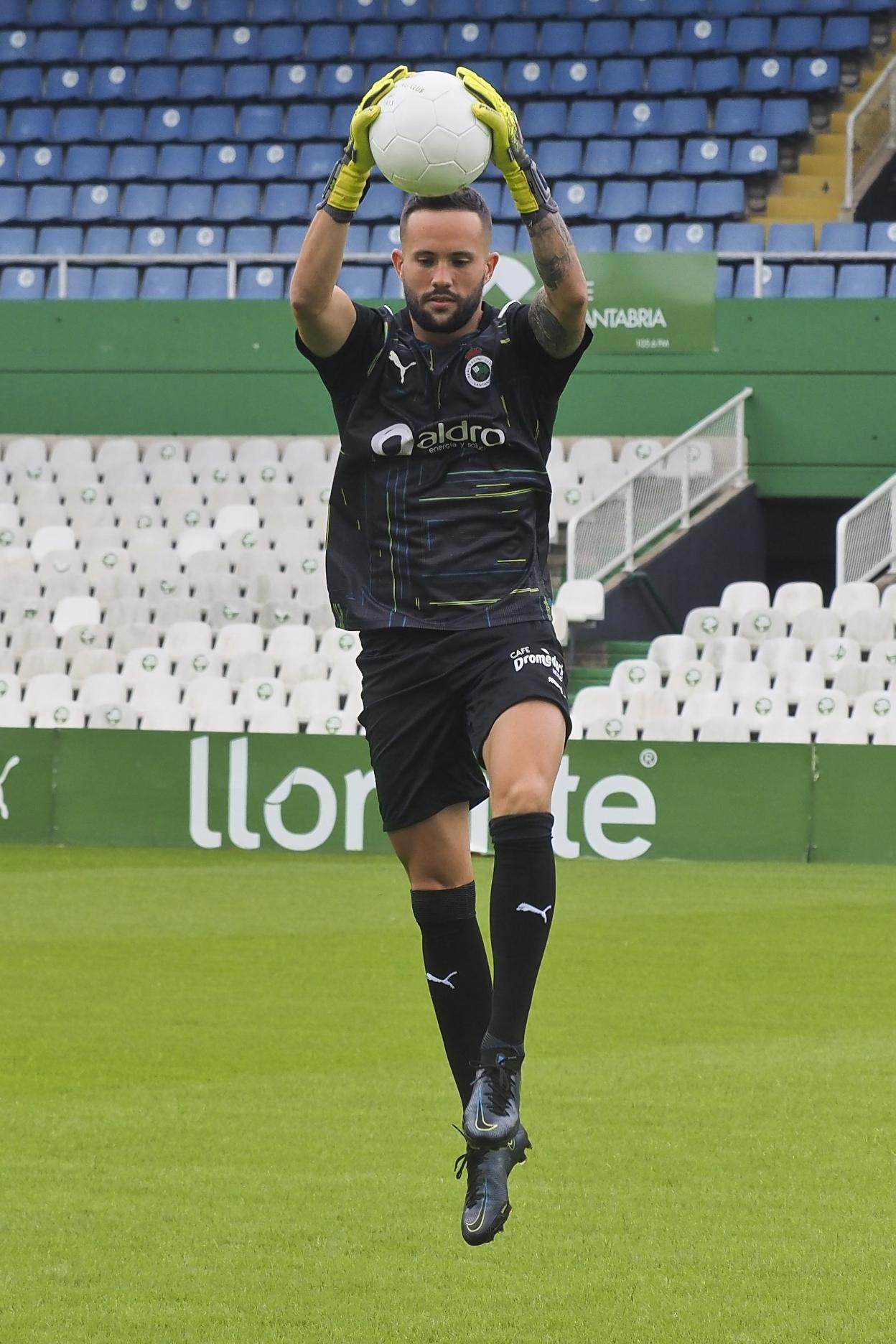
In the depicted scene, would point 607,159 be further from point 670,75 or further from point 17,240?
point 17,240

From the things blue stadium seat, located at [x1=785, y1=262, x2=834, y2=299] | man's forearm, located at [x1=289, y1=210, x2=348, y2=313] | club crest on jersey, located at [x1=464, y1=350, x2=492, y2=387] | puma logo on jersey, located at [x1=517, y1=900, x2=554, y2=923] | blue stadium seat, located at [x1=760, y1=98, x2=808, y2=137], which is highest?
blue stadium seat, located at [x1=760, y1=98, x2=808, y2=137]

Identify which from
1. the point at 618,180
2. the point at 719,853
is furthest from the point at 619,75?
the point at 719,853

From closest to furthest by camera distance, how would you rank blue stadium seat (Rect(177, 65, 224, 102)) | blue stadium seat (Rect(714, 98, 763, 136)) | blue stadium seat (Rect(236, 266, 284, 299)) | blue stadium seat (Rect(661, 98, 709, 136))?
1. blue stadium seat (Rect(236, 266, 284, 299))
2. blue stadium seat (Rect(714, 98, 763, 136))
3. blue stadium seat (Rect(661, 98, 709, 136))
4. blue stadium seat (Rect(177, 65, 224, 102))

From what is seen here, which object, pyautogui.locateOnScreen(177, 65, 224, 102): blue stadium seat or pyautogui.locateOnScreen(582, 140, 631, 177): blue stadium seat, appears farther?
pyautogui.locateOnScreen(177, 65, 224, 102): blue stadium seat

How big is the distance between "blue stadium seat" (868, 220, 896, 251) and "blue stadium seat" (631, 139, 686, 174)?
2413 millimetres

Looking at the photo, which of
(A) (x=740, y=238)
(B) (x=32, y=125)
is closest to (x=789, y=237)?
(A) (x=740, y=238)

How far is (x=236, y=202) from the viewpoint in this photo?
22.2 metres

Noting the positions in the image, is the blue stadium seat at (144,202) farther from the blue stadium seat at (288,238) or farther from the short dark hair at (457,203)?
the short dark hair at (457,203)

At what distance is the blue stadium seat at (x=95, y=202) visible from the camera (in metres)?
22.5

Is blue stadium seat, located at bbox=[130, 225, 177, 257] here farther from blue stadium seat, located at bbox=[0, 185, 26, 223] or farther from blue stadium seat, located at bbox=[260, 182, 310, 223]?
blue stadium seat, located at bbox=[0, 185, 26, 223]

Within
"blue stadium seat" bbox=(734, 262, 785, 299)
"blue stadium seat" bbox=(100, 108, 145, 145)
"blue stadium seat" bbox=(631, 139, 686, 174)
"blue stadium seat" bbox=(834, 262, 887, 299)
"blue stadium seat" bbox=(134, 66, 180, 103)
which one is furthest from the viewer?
"blue stadium seat" bbox=(134, 66, 180, 103)

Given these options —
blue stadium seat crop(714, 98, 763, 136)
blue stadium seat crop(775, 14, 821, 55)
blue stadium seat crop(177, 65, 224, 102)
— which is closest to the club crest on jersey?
blue stadium seat crop(714, 98, 763, 136)

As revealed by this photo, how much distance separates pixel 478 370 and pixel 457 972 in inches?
52.7

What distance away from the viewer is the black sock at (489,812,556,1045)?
408 centimetres
